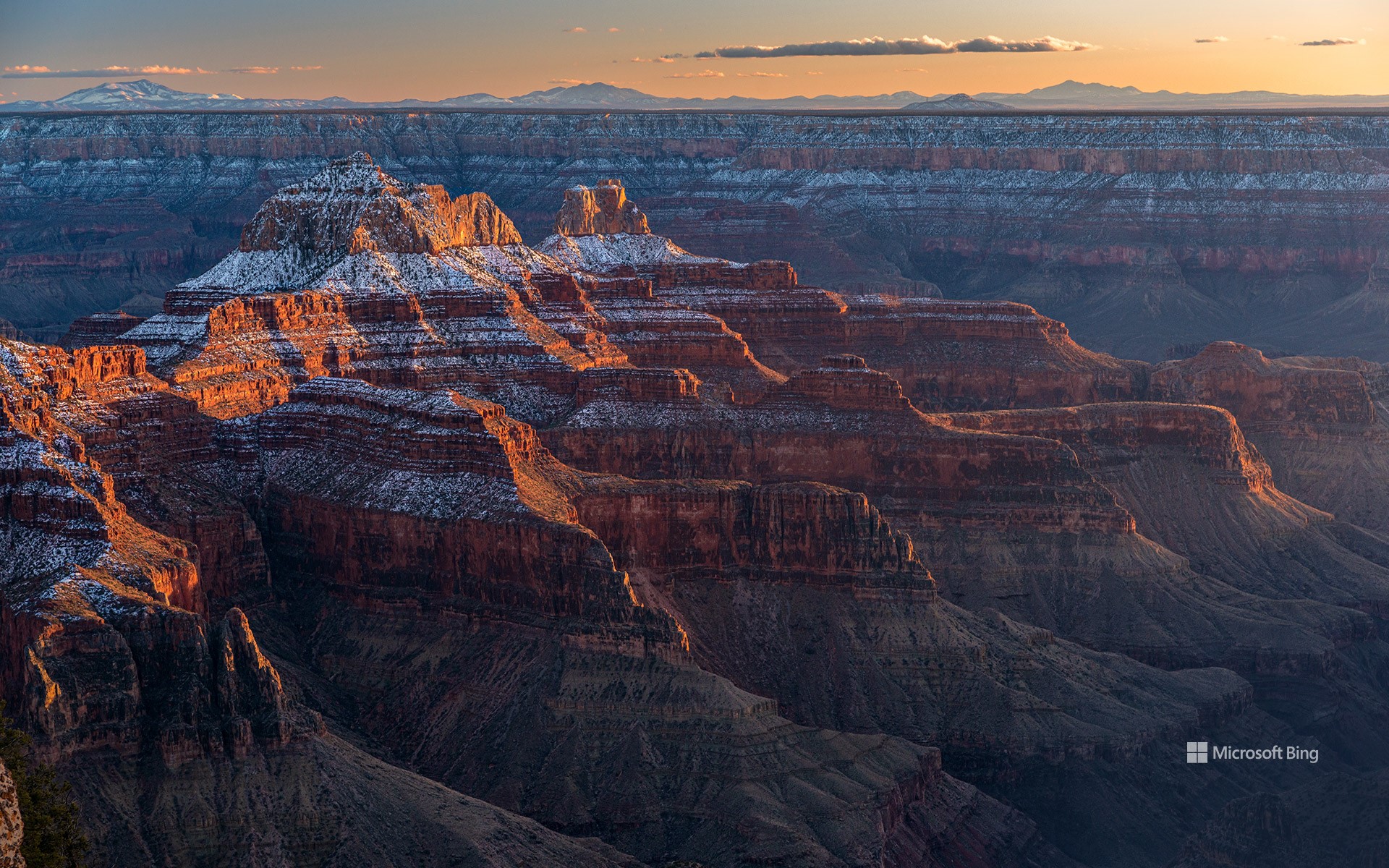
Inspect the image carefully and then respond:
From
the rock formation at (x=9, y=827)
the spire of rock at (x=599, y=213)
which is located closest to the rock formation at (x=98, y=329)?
the spire of rock at (x=599, y=213)

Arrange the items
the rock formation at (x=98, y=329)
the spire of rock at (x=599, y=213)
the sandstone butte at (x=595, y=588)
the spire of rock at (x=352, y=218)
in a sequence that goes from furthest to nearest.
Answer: the spire of rock at (x=599, y=213) → the spire of rock at (x=352, y=218) → the rock formation at (x=98, y=329) → the sandstone butte at (x=595, y=588)

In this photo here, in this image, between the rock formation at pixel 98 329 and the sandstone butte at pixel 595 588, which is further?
the rock formation at pixel 98 329

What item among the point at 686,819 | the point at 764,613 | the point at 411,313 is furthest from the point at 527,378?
the point at 686,819

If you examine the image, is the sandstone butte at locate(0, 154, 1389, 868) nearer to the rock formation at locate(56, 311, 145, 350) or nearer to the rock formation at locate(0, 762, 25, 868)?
the rock formation at locate(56, 311, 145, 350)

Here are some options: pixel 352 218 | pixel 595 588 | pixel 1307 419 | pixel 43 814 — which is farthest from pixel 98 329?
pixel 43 814

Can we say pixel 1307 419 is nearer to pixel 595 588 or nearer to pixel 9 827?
pixel 595 588

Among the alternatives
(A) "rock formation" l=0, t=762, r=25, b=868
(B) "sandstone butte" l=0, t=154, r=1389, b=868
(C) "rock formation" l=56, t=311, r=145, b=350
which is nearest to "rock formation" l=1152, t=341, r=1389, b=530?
(B) "sandstone butte" l=0, t=154, r=1389, b=868

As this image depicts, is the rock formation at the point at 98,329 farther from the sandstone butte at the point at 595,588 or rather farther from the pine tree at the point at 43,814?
the pine tree at the point at 43,814
